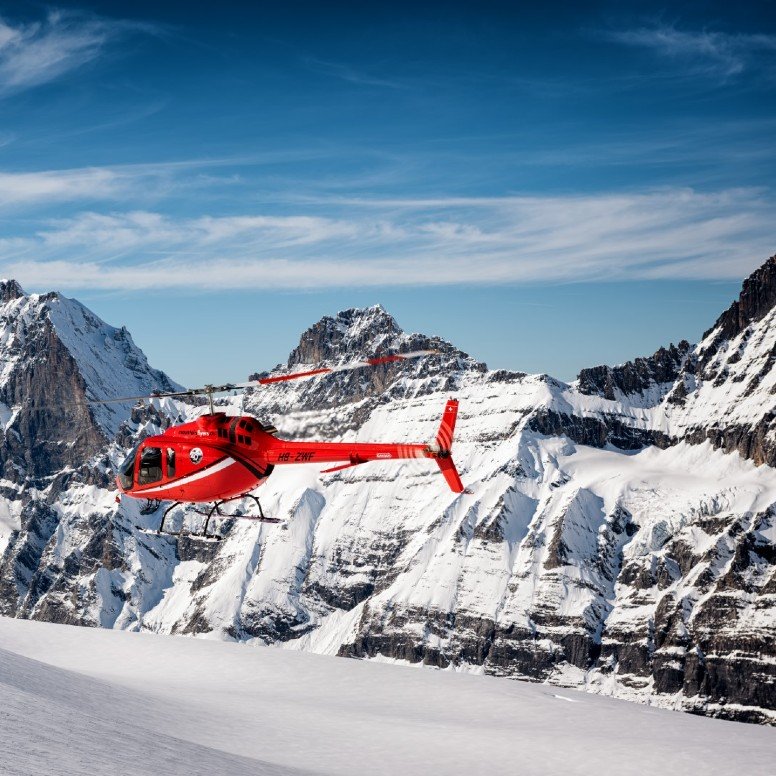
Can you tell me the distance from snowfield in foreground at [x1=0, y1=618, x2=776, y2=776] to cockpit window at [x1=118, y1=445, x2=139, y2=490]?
39.1ft

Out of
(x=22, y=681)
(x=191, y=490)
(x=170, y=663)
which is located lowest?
(x=170, y=663)

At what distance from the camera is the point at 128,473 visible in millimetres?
63969

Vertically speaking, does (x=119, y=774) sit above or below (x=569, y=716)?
above

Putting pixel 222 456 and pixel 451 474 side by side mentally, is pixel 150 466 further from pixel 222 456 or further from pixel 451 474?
pixel 451 474

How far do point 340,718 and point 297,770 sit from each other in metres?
16.8

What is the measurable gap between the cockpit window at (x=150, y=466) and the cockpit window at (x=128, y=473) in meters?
0.85

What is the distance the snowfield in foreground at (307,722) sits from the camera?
150 ft

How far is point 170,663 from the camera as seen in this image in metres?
87.0

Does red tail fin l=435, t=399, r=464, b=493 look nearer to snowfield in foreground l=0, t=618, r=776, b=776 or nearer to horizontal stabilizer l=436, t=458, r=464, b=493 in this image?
horizontal stabilizer l=436, t=458, r=464, b=493

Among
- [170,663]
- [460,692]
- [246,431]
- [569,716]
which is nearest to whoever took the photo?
[246,431]

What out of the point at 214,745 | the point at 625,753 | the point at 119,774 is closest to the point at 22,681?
the point at 214,745

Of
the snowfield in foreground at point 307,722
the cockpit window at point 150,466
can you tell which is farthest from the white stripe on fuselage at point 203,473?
the snowfield in foreground at point 307,722

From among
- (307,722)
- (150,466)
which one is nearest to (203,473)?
(150,466)

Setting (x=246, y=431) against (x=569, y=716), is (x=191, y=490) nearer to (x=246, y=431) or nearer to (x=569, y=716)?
(x=246, y=431)
